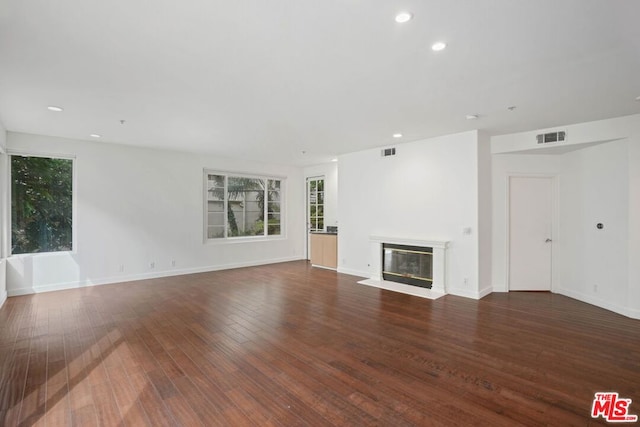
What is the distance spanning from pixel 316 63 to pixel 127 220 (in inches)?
216

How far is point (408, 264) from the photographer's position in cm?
606

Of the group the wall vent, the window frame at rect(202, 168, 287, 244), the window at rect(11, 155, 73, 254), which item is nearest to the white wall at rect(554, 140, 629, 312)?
the wall vent

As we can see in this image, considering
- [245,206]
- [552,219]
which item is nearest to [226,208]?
[245,206]

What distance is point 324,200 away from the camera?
890cm

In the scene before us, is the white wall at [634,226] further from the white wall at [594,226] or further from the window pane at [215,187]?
the window pane at [215,187]

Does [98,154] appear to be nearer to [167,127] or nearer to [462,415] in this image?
[167,127]

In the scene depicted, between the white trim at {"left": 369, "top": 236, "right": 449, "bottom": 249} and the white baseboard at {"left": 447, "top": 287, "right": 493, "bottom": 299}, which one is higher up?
the white trim at {"left": 369, "top": 236, "right": 449, "bottom": 249}

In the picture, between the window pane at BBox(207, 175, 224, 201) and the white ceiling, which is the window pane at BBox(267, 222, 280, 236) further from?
the white ceiling

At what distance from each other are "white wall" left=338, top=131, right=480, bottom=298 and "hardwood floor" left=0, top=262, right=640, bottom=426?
0.99 metres

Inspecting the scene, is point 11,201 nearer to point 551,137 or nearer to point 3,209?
point 3,209

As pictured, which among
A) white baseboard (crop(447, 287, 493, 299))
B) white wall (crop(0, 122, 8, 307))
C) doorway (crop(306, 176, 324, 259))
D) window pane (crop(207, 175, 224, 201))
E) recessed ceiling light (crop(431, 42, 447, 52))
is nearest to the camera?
recessed ceiling light (crop(431, 42, 447, 52))

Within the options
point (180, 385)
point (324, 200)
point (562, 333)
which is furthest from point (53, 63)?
point (324, 200)

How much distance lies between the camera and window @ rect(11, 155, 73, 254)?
17.9 feet

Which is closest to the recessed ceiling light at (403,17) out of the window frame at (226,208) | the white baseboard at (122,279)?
the window frame at (226,208)
